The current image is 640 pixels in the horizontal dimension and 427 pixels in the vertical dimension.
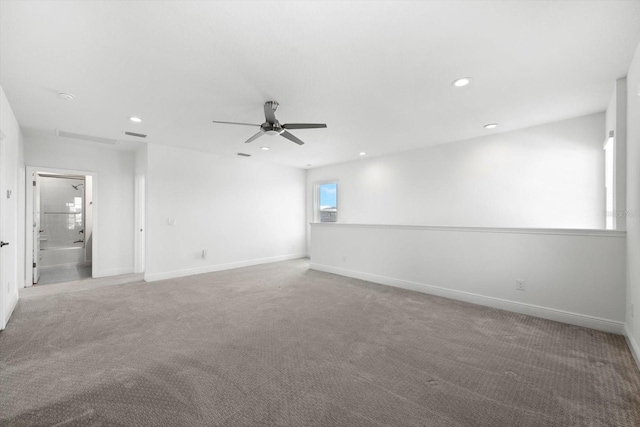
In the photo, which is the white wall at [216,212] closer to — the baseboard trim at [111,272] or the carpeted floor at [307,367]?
the baseboard trim at [111,272]

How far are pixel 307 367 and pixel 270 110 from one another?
264 cm

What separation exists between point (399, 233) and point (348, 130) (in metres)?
1.95

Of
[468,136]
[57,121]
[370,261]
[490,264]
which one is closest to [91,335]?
[57,121]

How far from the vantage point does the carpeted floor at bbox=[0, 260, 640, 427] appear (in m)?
1.65

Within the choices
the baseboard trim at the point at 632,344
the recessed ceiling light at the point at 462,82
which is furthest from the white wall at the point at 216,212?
the baseboard trim at the point at 632,344

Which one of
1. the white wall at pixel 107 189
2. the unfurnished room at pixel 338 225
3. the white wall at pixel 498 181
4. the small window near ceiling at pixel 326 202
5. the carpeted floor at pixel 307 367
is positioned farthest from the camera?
the small window near ceiling at pixel 326 202

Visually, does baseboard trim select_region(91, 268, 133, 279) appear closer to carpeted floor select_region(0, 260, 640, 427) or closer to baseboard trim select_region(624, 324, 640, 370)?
carpeted floor select_region(0, 260, 640, 427)

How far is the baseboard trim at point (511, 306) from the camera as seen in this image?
2.85m

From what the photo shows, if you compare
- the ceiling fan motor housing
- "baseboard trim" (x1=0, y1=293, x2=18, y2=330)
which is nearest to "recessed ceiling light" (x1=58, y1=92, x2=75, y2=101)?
the ceiling fan motor housing

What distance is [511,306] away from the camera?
3439 millimetres

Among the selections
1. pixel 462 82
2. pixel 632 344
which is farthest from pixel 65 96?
pixel 632 344

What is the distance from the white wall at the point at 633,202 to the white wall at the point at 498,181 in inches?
55.2

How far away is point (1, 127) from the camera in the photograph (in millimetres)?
2883

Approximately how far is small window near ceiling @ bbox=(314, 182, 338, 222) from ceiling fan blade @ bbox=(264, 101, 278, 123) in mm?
4221
